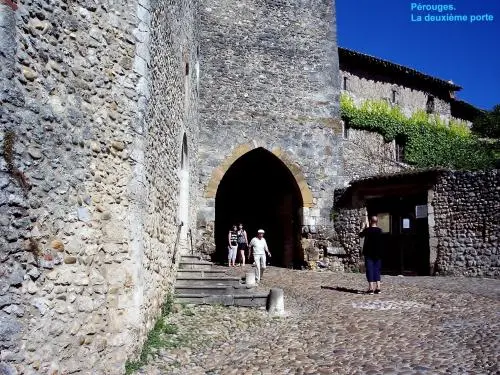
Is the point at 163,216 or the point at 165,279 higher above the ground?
the point at 163,216

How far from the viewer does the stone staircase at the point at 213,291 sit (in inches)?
319

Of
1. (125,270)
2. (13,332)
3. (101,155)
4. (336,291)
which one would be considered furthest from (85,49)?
(336,291)

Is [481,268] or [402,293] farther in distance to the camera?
[481,268]

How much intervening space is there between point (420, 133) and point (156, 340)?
69.7ft

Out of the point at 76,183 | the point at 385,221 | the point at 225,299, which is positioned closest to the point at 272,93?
the point at 385,221

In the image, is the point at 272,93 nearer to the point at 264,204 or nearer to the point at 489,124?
the point at 264,204

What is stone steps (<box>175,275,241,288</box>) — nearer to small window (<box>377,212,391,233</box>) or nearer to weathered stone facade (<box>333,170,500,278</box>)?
weathered stone facade (<box>333,170,500,278</box>)

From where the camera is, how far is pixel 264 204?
20000mm

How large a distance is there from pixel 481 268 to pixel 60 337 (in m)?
11.8

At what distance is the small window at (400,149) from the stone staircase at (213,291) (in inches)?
650

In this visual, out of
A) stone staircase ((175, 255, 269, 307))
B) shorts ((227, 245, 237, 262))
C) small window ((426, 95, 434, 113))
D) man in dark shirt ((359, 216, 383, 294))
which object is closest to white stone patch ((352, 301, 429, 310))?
man in dark shirt ((359, 216, 383, 294))

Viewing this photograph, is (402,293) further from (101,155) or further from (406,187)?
(101,155)

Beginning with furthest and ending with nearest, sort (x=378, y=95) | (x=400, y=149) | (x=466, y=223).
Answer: (x=400, y=149) < (x=378, y=95) < (x=466, y=223)

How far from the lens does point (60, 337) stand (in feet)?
13.8
